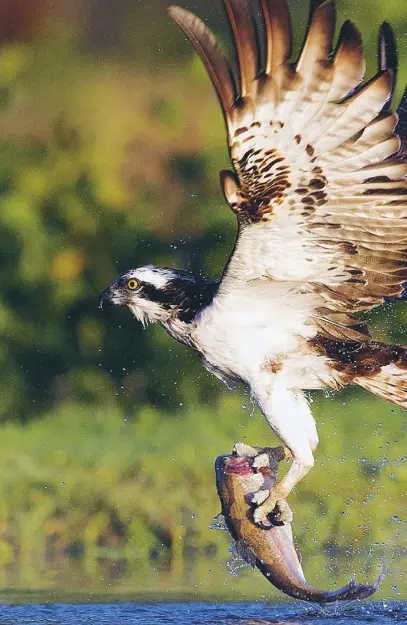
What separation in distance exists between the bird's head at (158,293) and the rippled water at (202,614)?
4.09ft

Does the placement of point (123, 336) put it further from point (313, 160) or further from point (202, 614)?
point (313, 160)

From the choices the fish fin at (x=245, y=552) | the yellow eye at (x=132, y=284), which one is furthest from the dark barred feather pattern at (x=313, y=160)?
the fish fin at (x=245, y=552)

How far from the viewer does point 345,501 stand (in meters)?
7.95

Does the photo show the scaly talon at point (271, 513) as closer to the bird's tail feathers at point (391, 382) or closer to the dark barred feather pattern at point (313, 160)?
the bird's tail feathers at point (391, 382)

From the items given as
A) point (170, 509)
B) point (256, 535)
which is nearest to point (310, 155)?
point (256, 535)

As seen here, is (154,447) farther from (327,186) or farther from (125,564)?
(327,186)

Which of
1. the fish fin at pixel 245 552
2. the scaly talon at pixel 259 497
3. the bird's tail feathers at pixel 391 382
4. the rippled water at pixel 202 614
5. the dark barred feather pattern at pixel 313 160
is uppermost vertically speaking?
the dark barred feather pattern at pixel 313 160

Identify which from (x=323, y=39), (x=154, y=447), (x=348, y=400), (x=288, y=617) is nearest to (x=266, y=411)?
(x=288, y=617)

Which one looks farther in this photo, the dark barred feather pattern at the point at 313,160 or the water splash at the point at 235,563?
the water splash at the point at 235,563

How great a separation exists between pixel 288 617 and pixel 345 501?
182cm

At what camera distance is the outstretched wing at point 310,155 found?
5145 millimetres

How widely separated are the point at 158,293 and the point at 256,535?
1.13 meters

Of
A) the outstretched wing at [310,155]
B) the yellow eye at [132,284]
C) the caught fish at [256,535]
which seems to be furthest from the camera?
the yellow eye at [132,284]

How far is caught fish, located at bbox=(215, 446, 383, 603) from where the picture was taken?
5.60 m
